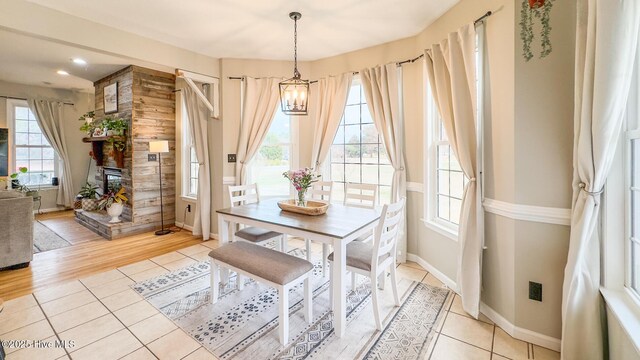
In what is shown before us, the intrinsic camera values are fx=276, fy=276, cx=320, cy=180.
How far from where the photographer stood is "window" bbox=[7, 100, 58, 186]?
5629 mm

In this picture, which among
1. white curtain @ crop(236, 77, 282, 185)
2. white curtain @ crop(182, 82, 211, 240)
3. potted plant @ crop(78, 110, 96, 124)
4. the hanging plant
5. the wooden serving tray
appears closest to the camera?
the hanging plant

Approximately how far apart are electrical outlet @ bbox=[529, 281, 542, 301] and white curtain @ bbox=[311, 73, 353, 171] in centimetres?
265

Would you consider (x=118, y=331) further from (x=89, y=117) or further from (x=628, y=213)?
(x=89, y=117)

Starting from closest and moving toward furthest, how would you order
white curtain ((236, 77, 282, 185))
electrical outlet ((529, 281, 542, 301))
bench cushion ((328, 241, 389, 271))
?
electrical outlet ((529, 281, 542, 301))
bench cushion ((328, 241, 389, 271))
white curtain ((236, 77, 282, 185))

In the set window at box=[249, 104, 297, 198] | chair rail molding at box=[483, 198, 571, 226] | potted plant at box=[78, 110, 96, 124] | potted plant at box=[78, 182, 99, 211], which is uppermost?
potted plant at box=[78, 110, 96, 124]

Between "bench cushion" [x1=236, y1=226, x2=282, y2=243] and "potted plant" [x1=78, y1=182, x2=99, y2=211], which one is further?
"potted plant" [x1=78, y1=182, x2=99, y2=211]

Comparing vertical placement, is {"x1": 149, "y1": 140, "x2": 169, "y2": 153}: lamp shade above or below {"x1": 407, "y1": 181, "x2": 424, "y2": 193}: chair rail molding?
above

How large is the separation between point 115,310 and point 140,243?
199cm

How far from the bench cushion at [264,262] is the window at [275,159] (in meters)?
1.96

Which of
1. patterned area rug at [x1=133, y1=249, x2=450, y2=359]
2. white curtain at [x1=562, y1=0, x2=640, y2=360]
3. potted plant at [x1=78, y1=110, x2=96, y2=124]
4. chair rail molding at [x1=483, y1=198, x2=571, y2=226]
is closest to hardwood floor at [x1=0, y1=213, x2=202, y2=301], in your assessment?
patterned area rug at [x1=133, y1=249, x2=450, y2=359]

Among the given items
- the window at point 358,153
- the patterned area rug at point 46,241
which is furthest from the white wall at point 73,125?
the window at point 358,153

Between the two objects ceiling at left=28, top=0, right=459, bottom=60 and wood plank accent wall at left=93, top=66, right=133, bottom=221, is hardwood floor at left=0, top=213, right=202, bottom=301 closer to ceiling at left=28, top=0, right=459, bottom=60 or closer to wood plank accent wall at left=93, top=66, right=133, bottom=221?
wood plank accent wall at left=93, top=66, right=133, bottom=221

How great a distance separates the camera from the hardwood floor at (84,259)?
281 cm

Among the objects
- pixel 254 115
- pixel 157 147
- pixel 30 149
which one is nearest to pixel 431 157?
pixel 254 115
